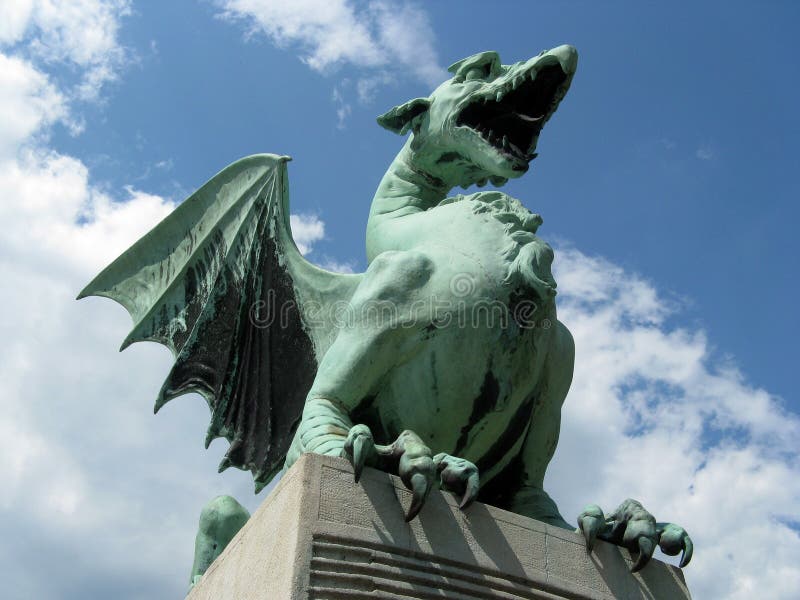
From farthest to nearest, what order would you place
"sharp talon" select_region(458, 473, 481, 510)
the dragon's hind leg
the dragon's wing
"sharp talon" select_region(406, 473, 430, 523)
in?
the dragon's wing
the dragon's hind leg
"sharp talon" select_region(458, 473, 481, 510)
"sharp talon" select_region(406, 473, 430, 523)

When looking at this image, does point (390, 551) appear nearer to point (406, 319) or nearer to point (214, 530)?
point (406, 319)

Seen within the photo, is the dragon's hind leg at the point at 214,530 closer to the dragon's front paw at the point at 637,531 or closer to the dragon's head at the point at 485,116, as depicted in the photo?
the dragon's front paw at the point at 637,531

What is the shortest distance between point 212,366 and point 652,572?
2995 millimetres

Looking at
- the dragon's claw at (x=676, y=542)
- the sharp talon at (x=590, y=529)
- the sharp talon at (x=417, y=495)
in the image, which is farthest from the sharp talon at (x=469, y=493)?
the dragon's claw at (x=676, y=542)

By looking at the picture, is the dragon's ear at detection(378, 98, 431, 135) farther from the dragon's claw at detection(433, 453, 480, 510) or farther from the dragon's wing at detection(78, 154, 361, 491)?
the dragon's claw at detection(433, 453, 480, 510)

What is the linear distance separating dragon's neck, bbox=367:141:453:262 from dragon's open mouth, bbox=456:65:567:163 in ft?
1.53

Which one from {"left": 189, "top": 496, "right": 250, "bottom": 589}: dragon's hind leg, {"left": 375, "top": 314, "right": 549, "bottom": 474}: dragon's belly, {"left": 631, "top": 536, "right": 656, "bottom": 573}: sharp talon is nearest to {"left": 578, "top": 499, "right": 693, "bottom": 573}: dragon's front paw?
{"left": 631, "top": 536, "right": 656, "bottom": 573}: sharp talon

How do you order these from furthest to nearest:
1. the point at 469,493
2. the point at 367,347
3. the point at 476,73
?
the point at 476,73, the point at 367,347, the point at 469,493

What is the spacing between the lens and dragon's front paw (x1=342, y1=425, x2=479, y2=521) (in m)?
3.86

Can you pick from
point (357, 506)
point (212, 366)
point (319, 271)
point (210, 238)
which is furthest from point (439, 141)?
point (357, 506)

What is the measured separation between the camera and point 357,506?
3787mm

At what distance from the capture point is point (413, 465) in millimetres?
3912

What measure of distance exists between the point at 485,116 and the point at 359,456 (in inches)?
109

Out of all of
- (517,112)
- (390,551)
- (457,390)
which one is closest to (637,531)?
(457,390)
